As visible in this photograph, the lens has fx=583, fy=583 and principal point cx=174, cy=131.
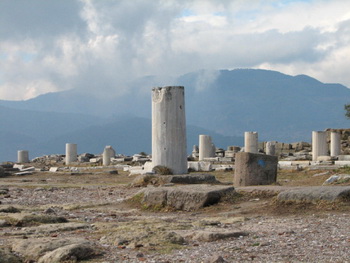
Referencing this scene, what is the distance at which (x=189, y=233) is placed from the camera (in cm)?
862

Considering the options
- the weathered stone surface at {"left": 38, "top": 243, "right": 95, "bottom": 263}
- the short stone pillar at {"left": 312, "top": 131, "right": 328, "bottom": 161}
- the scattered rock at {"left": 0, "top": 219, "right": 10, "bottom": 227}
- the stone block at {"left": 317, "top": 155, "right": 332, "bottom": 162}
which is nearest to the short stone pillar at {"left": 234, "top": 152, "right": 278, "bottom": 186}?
the scattered rock at {"left": 0, "top": 219, "right": 10, "bottom": 227}

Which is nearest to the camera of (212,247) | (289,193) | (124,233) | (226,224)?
(212,247)

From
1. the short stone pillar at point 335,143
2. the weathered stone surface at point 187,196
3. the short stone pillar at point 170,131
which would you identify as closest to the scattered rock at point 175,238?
the weathered stone surface at point 187,196

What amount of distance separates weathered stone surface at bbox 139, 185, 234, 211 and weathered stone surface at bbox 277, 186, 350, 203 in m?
1.66

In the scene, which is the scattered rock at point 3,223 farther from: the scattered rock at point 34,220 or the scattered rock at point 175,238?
the scattered rock at point 175,238

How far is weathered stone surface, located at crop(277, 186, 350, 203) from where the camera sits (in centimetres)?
1122

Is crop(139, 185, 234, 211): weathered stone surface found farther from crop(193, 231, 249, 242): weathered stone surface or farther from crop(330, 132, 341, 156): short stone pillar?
crop(330, 132, 341, 156): short stone pillar

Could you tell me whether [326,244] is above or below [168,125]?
below

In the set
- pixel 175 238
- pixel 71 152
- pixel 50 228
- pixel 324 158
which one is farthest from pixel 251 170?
pixel 71 152

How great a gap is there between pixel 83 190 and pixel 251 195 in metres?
7.98

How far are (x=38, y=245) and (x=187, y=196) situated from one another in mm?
5709

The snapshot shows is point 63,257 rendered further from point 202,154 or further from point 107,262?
point 202,154

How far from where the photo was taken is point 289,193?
11633 mm

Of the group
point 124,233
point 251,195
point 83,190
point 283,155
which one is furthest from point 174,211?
point 283,155
